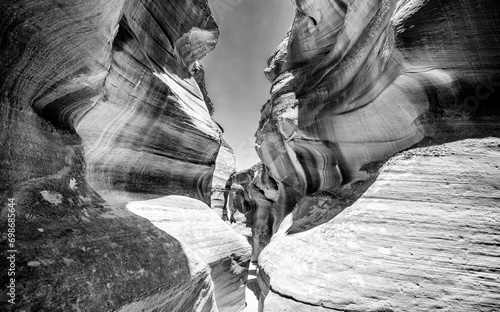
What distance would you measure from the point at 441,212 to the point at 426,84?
254 centimetres

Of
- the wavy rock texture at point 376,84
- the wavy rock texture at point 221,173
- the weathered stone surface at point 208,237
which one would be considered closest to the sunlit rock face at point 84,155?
the weathered stone surface at point 208,237

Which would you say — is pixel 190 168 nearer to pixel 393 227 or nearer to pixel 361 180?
pixel 361 180

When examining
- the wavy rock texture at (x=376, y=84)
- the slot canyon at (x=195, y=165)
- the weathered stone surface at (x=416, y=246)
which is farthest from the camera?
the wavy rock texture at (x=376, y=84)

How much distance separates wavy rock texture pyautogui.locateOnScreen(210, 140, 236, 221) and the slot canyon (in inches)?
432

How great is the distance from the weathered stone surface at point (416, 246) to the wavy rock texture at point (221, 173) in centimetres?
1402

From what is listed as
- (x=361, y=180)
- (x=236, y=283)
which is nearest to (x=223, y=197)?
(x=236, y=283)

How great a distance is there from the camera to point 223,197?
19.8 meters

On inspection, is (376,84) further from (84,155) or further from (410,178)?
(84,155)

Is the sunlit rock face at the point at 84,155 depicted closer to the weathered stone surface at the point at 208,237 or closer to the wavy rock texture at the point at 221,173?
the weathered stone surface at the point at 208,237

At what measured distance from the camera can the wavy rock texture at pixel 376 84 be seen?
12.4 feet

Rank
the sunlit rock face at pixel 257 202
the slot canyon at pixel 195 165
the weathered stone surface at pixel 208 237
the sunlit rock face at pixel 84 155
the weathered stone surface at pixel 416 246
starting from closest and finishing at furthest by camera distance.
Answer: the sunlit rock face at pixel 84 155, the slot canyon at pixel 195 165, the weathered stone surface at pixel 416 246, the weathered stone surface at pixel 208 237, the sunlit rock face at pixel 257 202

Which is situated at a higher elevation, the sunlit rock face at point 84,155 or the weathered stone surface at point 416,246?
the sunlit rock face at point 84,155

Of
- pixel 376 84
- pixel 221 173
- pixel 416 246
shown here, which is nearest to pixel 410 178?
pixel 416 246

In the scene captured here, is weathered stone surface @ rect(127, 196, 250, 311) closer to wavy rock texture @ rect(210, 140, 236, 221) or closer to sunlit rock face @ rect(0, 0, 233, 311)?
sunlit rock face @ rect(0, 0, 233, 311)
